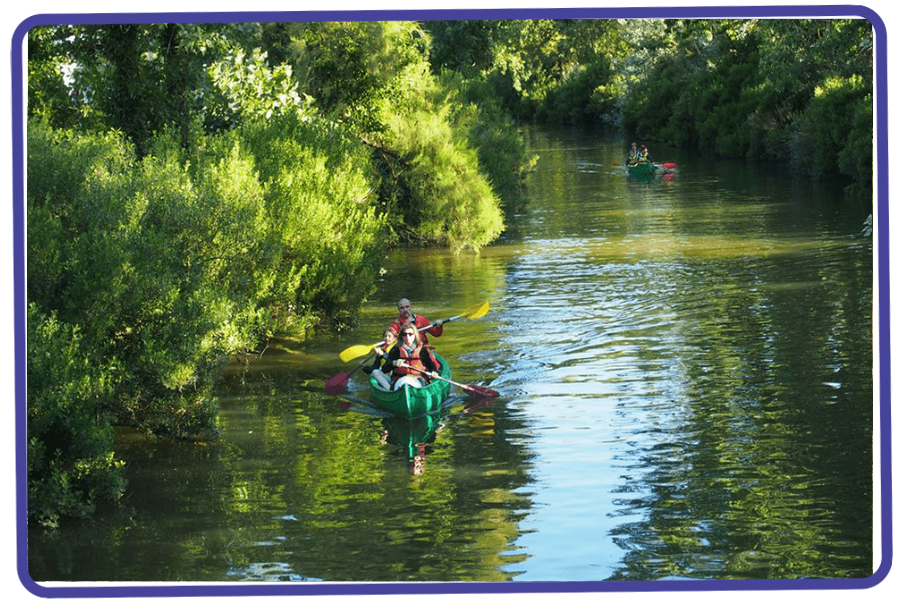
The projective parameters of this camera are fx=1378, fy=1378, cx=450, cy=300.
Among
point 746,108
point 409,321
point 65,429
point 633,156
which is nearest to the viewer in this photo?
point 65,429

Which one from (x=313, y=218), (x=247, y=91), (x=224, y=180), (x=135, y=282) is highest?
(x=247, y=91)

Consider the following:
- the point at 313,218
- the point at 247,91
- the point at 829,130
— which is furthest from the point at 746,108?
the point at 313,218

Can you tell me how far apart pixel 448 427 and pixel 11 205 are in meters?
9.51

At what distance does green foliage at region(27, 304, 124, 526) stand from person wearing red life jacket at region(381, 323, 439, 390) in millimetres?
5844

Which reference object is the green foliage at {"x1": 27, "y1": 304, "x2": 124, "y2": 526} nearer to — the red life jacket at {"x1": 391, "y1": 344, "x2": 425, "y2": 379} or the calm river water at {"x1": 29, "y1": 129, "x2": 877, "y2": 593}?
the calm river water at {"x1": 29, "y1": 129, "x2": 877, "y2": 593}

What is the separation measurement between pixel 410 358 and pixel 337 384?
4.31ft

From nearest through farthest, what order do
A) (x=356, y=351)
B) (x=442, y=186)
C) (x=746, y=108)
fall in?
(x=356, y=351) → (x=442, y=186) → (x=746, y=108)

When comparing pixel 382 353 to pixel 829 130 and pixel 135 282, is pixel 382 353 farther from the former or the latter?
pixel 829 130

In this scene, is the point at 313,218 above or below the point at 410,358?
above

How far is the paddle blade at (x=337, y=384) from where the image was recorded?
63.0ft

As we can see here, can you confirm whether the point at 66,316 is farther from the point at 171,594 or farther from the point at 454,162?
the point at 454,162

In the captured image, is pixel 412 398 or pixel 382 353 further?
pixel 382 353

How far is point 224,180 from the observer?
698 inches

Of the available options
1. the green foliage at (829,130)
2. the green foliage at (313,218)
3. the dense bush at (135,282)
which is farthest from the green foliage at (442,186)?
the dense bush at (135,282)
